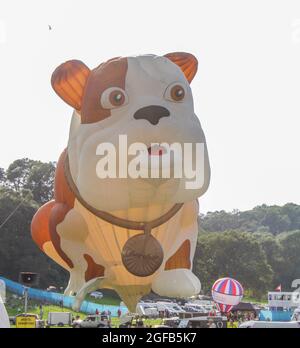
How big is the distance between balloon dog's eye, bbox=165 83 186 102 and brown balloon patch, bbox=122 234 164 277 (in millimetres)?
1900

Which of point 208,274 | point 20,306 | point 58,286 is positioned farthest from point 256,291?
point 20,306

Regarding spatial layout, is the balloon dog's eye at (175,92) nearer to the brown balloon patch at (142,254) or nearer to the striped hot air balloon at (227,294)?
the brown balloon patch at (142,254)

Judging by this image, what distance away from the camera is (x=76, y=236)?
31.7 ft

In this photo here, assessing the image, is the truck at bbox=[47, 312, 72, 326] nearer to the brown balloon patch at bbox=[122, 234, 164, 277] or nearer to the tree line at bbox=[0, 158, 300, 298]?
the tree line at bbox=[0, 158, 300, 298]

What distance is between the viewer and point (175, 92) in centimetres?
933

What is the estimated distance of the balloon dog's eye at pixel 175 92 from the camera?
9.27 meters

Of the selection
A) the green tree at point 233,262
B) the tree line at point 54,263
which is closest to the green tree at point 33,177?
the tree line at point 54,263

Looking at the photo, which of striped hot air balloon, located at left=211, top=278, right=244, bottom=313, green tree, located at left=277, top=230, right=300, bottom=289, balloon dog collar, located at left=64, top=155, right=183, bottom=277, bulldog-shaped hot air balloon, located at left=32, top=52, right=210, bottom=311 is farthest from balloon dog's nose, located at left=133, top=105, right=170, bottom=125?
green tree, located at left=277, top=230, right=300, bottom=289

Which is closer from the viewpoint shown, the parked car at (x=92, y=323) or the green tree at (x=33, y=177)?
the parked car at (x=92, y=323)

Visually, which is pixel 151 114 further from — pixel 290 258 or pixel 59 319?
pixel 290 258
